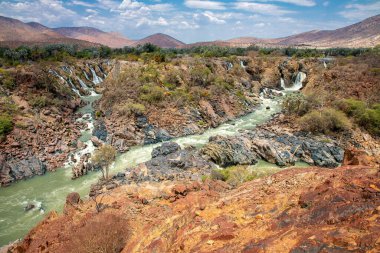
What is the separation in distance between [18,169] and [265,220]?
2500cm

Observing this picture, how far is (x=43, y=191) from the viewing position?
22781mm

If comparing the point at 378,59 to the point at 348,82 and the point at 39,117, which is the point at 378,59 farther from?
the point at 39,117

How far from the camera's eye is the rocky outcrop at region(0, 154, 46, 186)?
24298mm

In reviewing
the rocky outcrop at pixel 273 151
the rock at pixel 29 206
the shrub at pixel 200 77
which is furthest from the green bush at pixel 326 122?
the rock at pixel 29 206

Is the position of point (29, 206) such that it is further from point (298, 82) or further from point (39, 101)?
point (298, 82)

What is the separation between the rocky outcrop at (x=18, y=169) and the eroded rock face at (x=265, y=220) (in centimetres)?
1250

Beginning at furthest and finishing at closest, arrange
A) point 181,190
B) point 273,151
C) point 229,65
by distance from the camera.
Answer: point 229,65 < point 273,151 < point 181,190

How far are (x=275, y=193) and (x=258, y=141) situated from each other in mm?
19246

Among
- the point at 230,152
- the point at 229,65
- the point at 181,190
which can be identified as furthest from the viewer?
the point at 229,65

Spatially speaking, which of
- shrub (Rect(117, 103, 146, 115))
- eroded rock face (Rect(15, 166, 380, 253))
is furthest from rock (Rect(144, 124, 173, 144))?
eroded rock face (Rect(15, 166, 380, 253))

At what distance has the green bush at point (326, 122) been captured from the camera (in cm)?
Result: 3288

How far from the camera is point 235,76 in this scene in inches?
2425

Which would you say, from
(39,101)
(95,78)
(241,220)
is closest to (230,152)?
(241,220)

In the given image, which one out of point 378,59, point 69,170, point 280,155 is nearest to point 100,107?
point 69,170
